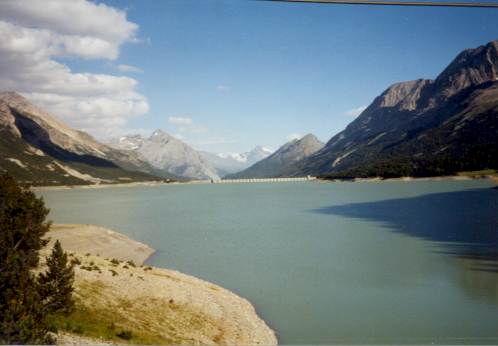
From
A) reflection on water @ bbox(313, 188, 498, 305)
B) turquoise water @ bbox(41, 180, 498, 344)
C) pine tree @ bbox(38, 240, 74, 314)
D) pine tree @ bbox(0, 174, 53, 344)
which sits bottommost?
turquoise water @ bbox(41, 180, 498, 344)

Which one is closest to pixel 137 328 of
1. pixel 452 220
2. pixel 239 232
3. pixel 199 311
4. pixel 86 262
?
pixel 199 311

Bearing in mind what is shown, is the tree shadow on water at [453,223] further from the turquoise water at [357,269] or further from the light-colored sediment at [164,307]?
the light-colored sediment at [164,307]

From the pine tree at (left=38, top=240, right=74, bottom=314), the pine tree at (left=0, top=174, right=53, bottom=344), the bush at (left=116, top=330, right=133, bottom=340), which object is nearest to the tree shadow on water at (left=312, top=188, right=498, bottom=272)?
the bush at (left=116, top=330, right=133, bottom=340)

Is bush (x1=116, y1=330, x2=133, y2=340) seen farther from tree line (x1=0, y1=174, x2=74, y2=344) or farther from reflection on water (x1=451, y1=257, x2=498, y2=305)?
reflection on water (x1=451, y1=257, x2=498, y2=305)

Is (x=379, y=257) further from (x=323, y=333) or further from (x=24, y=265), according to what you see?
(x=24, y=265)

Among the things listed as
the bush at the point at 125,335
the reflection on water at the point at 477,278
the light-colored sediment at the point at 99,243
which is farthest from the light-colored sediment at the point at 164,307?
the reflection on water at the point at 477,278
